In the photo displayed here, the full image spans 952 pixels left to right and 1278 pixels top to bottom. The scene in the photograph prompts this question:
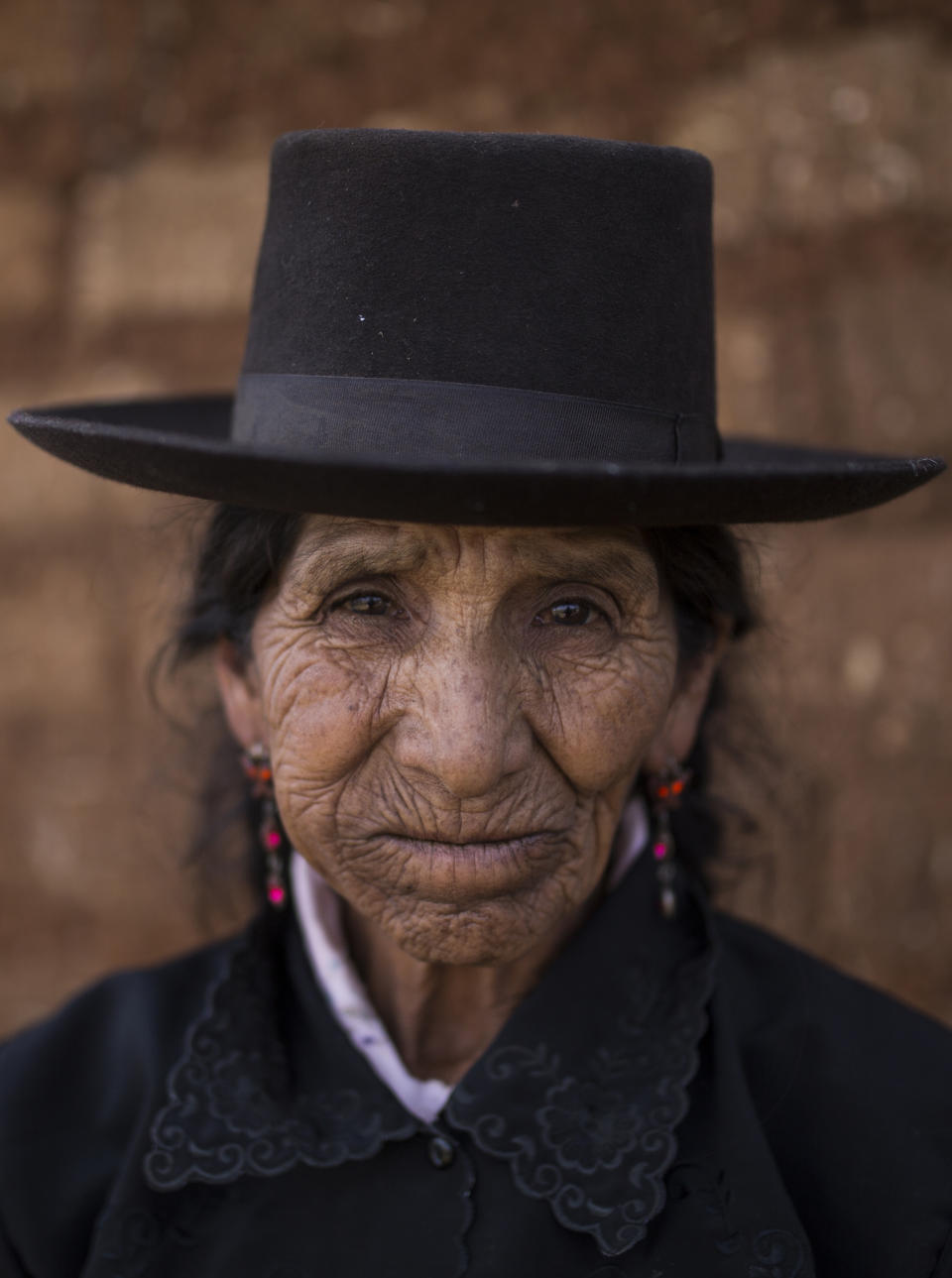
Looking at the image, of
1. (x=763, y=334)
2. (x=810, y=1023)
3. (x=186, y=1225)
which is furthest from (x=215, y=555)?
(x=763, y=334)

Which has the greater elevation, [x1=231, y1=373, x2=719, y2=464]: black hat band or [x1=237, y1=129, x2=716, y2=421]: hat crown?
[x1=237, y1=129, x2=716, y2=421]: hat crown

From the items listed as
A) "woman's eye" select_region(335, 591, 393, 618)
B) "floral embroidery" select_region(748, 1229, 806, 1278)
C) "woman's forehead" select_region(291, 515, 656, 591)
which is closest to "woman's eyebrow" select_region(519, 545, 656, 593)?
"woman's forehead" select_region(291, 515, 656, 591)

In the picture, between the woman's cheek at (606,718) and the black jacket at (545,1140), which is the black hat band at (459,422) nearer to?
the woman's cheek at (606,718)

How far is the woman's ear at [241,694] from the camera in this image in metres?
2.03

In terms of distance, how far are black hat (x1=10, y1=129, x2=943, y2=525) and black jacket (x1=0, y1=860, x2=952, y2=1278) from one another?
32.5 inches

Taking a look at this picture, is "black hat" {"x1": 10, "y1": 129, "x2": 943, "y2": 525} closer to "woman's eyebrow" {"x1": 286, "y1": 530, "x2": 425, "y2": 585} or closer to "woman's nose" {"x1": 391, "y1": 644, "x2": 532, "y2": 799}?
"woman's eyebrow" {"x1": 286, "y1": 530, "x2": 425, "y2": 585}

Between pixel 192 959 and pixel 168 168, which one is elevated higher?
pixel 168 168

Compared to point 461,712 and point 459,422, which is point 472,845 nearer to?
point 461,712

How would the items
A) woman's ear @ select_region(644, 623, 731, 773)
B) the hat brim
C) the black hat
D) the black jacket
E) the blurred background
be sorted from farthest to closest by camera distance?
1. the blurred background
2. woman's ear @ select_region(644, 623, 731, 773)
3. the black jacket
4. the black hat
5. the hat brim

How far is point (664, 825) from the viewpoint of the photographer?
210cm

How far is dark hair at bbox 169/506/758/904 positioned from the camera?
1861 mm

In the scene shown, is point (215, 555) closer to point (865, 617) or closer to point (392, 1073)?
point (392, 1073)

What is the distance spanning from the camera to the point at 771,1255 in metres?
1.69

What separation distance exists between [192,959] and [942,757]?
5.84 ft
